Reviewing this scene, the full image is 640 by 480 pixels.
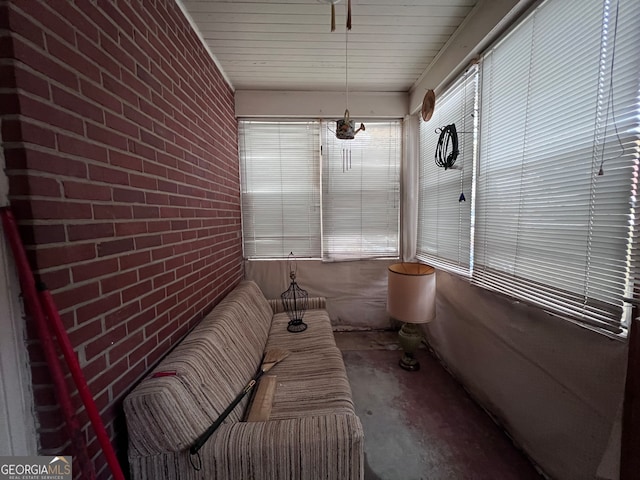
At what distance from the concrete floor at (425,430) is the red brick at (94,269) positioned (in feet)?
5.10

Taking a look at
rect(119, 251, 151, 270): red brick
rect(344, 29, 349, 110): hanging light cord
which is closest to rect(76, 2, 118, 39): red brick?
rect(119, 251, 151, 270): red brick

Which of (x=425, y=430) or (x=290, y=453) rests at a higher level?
(x=290, y=453)

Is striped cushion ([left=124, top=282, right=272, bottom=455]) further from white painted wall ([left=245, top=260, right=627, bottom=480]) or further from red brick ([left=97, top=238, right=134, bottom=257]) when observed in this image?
white painted wall ([left=245, top=260, right=627, bottom=480])

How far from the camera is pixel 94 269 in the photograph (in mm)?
847

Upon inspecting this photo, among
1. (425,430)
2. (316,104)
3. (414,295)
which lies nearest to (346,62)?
(316,104)

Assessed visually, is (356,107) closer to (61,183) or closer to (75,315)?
(61,183)

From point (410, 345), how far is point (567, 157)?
1.65 meters

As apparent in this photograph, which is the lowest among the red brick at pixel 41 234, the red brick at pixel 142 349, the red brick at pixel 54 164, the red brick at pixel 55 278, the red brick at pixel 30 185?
the red brick at pixel 142 349

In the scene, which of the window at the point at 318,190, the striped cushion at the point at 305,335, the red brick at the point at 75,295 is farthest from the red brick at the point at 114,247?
the window at the point at 318,190

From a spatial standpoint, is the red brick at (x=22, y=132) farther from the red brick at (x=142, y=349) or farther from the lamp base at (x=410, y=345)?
the lamp base at (x=410, y=345)

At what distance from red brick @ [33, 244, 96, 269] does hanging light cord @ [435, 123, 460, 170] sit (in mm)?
2160

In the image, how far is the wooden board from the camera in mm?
1195

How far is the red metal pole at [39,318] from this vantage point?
0.63 m

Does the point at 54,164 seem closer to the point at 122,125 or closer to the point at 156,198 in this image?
the point at 122,125
